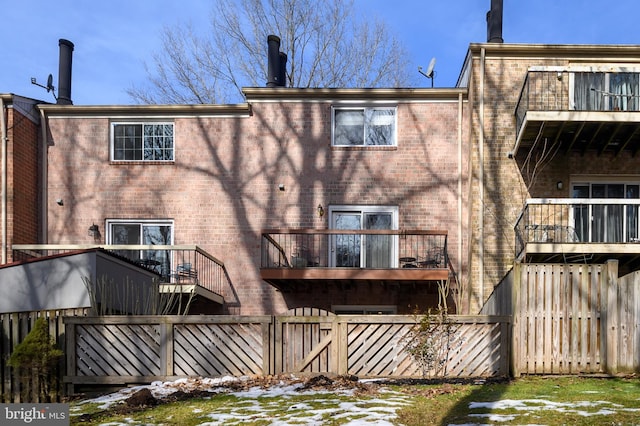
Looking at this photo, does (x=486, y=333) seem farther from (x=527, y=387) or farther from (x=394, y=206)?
(x=394, y=206)

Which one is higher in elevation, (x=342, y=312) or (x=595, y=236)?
(x=595, y=236)

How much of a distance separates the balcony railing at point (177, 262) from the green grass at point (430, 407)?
7677mm

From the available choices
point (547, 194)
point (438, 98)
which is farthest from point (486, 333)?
point (438, 98)

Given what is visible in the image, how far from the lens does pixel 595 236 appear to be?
14781mm

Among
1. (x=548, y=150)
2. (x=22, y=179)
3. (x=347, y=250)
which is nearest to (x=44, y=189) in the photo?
(x=22, y=179)

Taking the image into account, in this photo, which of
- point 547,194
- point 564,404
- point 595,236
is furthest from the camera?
point 547,194

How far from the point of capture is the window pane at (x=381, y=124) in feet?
56.2

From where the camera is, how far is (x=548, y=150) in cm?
1589

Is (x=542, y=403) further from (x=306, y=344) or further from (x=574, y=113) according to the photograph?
(x=574, y=113)

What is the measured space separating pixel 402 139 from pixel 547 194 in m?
3.86

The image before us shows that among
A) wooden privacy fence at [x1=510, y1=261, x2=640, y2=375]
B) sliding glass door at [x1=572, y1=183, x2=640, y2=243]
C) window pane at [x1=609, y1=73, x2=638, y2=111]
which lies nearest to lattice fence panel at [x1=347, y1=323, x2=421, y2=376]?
wooden privacy fence at [x1=510, y1=261, x2=640, y2=375]

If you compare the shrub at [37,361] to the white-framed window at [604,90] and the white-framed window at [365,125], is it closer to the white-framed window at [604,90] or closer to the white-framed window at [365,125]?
the white-framed window at [365,125]

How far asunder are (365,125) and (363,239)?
3090mm

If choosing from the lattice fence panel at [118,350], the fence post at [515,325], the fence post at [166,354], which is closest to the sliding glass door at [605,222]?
the fence post at [515,325]
